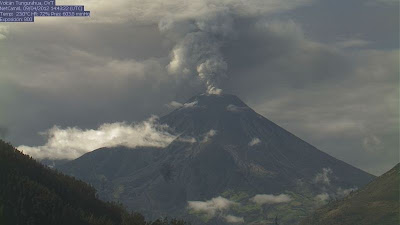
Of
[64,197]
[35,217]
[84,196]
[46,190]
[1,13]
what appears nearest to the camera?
[35,217]

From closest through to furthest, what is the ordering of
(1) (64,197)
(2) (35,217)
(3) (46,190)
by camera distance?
(2) (35,217), (3) (46,190), (1) (64,197)

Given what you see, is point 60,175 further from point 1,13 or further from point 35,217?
point 1,13

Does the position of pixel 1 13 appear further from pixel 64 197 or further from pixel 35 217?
pixel 35 217

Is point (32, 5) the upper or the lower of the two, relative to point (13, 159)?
upper

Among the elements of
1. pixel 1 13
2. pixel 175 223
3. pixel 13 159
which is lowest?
pixel 175 223

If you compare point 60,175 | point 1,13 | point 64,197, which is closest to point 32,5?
point 1,13

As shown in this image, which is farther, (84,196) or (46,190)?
(84,196)

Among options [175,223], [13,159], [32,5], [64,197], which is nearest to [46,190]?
[64,197]
